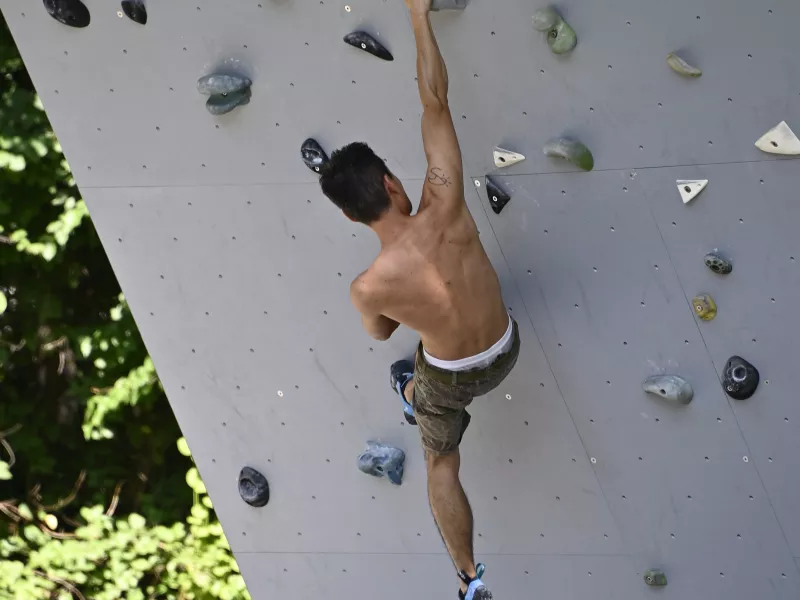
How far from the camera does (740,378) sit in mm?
2299

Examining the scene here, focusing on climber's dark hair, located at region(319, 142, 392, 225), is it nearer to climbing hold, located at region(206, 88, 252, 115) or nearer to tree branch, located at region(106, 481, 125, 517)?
climbing hold, located at region(206, 88, 252, 115)

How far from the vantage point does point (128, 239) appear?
264 cm

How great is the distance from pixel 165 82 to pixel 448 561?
1.54m

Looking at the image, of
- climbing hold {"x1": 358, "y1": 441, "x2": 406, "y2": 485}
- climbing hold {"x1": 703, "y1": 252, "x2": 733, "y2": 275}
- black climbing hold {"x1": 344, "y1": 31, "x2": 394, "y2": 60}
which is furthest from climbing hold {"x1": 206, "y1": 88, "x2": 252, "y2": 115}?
climbing hold {"x1": 703, "y1": 252, "x2": 733, "y2": 275}

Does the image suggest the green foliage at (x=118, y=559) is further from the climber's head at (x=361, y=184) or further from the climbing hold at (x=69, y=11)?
the climber's head at (x=361, y=184)

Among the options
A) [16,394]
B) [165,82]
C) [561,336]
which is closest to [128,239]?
[165,82]

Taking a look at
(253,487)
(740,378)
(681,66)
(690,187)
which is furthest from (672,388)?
(253,487)

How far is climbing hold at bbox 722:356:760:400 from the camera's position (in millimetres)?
2289

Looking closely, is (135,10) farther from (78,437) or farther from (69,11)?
(78,437)

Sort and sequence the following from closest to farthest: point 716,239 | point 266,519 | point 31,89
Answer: point 716,239 < point 266,519 < point 31,89

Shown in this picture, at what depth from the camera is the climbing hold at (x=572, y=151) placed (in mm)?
2172

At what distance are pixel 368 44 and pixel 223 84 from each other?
1.22ft

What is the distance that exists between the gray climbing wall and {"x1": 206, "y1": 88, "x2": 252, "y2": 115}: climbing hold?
48mm

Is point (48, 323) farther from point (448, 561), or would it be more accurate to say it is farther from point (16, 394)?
point (448, 561)
